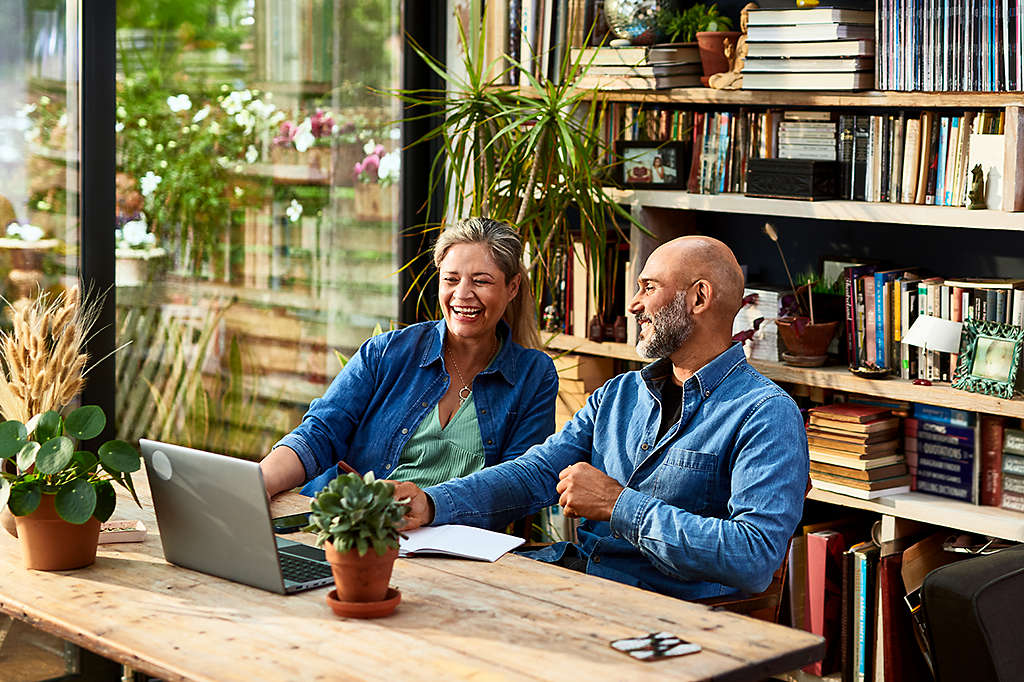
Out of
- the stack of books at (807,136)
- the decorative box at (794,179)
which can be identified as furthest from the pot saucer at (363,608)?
the stack of books at (807,136)

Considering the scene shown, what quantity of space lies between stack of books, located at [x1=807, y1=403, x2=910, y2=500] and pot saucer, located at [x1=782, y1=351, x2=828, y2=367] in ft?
0.40

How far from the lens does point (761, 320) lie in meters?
3.55

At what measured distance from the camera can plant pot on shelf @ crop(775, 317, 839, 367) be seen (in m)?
3.43

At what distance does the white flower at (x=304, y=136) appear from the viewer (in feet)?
13.3

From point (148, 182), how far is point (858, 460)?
81.7 inches

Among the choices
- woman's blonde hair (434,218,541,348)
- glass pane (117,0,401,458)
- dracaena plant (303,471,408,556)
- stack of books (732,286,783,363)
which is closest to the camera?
dracaena plant (303,471,408,556)

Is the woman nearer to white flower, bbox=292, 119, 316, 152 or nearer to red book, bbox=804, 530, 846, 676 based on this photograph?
red book, bbox=804, 530, 846, 676

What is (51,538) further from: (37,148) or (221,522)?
(37,148)

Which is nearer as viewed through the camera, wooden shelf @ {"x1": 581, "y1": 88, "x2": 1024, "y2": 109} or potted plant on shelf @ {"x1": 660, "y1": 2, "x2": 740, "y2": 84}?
wooden shelf @ {"x1": 581, "y1": 88, "x2": 1024, "y2": 109}

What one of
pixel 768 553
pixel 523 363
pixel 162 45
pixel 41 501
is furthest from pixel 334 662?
pixel 162 45

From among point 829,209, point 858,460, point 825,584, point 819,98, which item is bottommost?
point 825,584

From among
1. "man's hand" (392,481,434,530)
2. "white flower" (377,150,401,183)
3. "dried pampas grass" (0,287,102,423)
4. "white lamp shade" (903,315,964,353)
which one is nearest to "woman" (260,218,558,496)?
"man's hand" (392,481,434,530)

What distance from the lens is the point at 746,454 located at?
7.67 feet

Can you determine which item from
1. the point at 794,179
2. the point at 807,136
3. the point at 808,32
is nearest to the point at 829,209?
the point at 794,179
